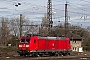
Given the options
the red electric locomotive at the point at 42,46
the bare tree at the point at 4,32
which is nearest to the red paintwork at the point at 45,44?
the red electric locomotive at the point at 42,46

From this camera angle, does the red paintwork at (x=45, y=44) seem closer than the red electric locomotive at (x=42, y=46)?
No

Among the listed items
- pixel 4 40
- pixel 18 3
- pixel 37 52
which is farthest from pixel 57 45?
pixel 4 40

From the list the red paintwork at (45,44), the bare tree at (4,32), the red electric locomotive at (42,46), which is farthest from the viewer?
the bare tree at (4,32)

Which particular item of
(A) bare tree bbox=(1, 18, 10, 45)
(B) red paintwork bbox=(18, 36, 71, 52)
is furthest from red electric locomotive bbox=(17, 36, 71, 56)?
(A) bare tree bbox=(1, 18, 10, 45)

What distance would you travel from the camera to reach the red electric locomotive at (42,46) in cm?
4141

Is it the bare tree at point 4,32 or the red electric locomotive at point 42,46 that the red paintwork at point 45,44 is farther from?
the bare tree at point 4,32

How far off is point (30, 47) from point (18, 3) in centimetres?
742

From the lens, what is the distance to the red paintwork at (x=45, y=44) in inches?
1638

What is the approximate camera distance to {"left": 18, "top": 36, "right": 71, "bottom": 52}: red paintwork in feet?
136

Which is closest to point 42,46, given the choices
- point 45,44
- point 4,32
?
point 45,44

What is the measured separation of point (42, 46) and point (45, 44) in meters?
0.98

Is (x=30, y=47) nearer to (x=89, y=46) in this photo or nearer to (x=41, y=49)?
(x=41, y=49)

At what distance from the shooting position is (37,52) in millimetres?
42781

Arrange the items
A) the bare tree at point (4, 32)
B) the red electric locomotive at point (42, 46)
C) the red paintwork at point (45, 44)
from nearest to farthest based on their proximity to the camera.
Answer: the red electric locomotive at point (42, 46) < the red paintwork at point (45, 44) < the bare tree at point (4, 32)
